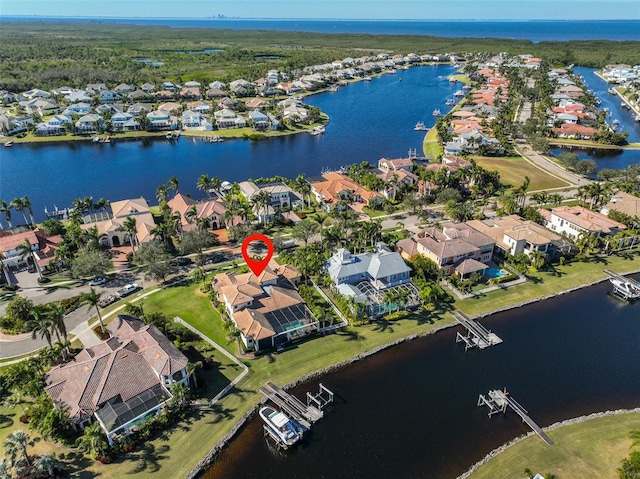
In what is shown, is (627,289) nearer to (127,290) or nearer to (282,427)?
(282,427)

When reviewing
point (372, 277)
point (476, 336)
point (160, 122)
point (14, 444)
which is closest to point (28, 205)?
point (14, 444)

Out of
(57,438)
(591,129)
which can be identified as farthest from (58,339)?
(591,129)

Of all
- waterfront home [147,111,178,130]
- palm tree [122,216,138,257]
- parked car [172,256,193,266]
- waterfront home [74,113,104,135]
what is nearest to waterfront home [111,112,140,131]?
waterfront home [74,113,104,135]

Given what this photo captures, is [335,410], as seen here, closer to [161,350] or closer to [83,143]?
[161,350]

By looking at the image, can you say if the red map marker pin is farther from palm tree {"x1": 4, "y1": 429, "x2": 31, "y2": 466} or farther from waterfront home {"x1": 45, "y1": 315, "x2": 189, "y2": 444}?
palm tree {"x1": 4, "y1": 429, "x2": 31, "y2": 466}

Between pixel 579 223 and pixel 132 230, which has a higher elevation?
pixel 132 230
